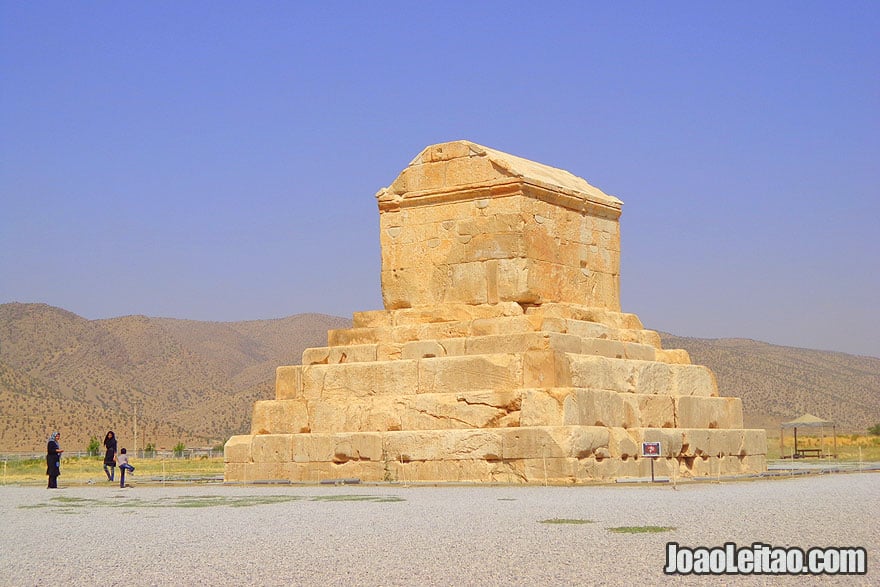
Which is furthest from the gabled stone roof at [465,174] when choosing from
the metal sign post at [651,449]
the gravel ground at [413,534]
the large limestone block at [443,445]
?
the gravel ground at [413,534]

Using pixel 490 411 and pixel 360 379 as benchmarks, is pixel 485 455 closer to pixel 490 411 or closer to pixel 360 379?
pixel 490 411

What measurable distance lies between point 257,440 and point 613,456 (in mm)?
5447

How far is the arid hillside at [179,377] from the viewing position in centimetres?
5850

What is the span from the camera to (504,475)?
16.8 meters

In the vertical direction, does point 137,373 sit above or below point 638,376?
above

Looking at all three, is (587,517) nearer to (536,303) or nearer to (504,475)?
(504,475)

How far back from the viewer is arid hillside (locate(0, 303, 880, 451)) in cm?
5850

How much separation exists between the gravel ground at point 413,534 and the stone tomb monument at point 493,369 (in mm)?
1713

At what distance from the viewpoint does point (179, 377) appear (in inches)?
3295

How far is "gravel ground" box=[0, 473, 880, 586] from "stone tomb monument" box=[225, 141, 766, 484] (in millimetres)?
1713

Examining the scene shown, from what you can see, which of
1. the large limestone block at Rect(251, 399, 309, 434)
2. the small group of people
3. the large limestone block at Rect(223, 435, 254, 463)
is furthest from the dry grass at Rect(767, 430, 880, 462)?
the small group of people

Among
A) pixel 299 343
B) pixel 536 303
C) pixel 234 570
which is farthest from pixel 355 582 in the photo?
pixel 299 343

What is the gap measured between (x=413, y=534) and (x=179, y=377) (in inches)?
2983

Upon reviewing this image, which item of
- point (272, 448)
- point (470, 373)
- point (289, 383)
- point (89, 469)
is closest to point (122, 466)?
point (272, 448)
